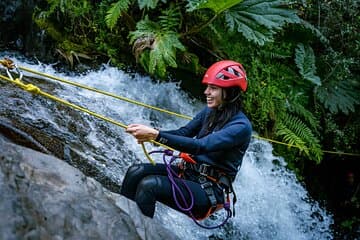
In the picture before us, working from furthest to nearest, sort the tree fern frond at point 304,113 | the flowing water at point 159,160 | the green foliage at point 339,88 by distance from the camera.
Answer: the green foliage at point 339,88 < the tree fern frond at point 304,113 < the flowing water at point 159,160

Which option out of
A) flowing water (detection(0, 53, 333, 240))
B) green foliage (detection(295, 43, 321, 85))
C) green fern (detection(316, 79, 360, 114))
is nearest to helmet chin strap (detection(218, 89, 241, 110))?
flowing water (detection(0, 53, 333, 240))

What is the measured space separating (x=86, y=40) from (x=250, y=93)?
2367 millimetres

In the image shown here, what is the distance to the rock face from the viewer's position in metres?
2.23

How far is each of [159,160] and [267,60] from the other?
2.46 metres

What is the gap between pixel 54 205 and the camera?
7.92ft

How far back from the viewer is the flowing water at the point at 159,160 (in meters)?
4.59

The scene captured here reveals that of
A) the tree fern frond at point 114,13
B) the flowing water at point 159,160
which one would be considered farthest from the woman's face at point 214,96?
the tree fern frond at point 114,13

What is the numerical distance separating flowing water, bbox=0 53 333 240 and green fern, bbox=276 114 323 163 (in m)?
0.31

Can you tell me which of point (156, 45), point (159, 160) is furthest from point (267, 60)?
point (159, 160)

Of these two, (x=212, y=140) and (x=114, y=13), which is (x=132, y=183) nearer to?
(x=212, y=140)

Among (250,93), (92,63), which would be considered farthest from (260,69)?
(92,63)

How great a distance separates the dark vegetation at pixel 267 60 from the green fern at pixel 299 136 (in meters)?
0.01

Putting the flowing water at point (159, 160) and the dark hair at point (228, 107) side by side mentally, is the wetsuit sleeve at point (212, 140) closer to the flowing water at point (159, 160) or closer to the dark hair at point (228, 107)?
the dark hair at point (228, 107)

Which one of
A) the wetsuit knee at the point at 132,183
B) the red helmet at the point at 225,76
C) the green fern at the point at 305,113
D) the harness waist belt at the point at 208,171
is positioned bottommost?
the green fern at the point at 305,113
